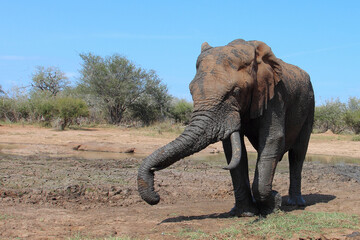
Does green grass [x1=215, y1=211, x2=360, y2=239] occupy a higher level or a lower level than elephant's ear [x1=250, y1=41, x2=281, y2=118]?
lower

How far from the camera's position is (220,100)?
4918 millimetres

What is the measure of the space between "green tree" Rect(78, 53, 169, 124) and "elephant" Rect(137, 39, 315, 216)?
30183 mm

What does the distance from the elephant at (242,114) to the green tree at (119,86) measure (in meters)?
30.2

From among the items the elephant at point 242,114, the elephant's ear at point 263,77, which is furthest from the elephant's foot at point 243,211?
the elephant's ear at point 263,77

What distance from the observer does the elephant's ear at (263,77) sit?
17.8ft

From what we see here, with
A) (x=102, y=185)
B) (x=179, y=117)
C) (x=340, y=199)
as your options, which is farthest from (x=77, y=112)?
(x=340, y=199)

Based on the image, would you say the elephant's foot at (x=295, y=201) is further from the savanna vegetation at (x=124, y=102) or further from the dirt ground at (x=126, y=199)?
the savanna vegetation at (x=124, y=102)

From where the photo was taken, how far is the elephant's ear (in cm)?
541

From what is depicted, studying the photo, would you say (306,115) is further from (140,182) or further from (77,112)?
(77,112)

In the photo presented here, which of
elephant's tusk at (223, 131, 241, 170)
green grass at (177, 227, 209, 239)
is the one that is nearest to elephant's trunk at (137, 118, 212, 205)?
elephant's tusk at (223, 131, 241, 170)

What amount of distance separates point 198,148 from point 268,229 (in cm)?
121

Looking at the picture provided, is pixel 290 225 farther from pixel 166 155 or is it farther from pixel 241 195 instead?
pixel 166 155

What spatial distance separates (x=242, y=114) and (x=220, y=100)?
24.7 inches

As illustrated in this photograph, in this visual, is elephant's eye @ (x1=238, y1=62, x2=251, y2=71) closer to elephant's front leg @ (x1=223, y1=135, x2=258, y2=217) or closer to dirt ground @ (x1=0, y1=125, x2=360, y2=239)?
elephant's front leg @ (x1=223, y1=135, x2=258, y2=217)
